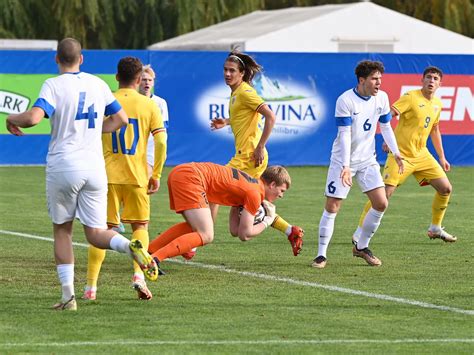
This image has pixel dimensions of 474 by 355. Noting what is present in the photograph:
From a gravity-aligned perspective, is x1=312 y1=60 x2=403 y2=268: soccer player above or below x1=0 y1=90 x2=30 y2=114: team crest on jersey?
above

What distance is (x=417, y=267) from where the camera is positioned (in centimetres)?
1177

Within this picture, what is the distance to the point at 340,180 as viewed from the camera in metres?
11.9

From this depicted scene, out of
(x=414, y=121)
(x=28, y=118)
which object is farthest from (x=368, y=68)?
(x=28, y=118)

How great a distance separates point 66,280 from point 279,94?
17.1 m

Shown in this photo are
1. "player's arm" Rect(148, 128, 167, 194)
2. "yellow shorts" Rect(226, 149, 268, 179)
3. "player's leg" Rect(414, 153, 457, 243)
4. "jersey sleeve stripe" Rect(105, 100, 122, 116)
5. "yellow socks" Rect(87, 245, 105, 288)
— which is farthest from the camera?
"player's leg" Rect(414, 153, 457, 243)

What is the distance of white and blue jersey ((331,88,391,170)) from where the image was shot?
466 inches

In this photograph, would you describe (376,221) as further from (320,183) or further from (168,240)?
(320,183)

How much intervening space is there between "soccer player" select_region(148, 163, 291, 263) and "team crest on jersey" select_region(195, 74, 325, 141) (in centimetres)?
1450

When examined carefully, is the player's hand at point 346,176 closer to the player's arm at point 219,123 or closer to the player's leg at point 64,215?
the player's arm at point 219,123

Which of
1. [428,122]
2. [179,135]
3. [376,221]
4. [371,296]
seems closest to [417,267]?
[376,221]

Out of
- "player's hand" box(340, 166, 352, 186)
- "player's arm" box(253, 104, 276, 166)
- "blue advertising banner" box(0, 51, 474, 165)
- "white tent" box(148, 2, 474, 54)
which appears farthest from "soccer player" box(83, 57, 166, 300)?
"white tent" box(148, 2, 474, 54)

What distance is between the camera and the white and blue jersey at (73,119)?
8.66 metres

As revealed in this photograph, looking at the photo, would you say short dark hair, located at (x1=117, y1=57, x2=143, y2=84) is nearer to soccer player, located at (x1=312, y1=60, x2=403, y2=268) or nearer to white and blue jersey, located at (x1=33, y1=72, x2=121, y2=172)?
white and blue jersey, located at (x1=33, y1=72, x2=121, y2=172)

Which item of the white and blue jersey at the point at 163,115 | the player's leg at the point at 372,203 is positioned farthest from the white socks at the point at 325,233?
the white and blue jersey at the point at 163,115
